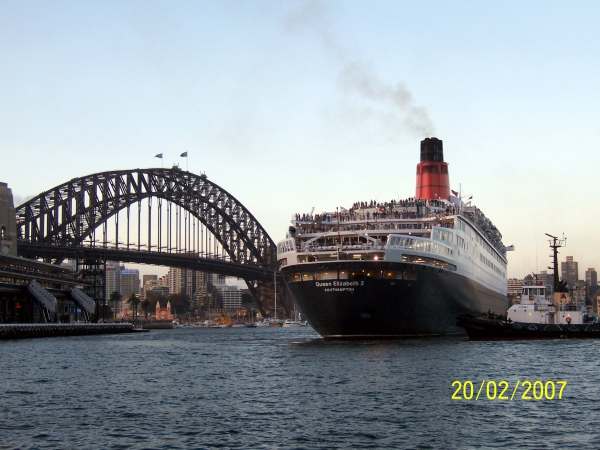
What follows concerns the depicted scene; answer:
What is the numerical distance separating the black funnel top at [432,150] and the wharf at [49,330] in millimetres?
→ 43414

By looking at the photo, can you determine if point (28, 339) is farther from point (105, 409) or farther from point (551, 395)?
point (551, 395)

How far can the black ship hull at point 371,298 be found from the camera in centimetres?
5616

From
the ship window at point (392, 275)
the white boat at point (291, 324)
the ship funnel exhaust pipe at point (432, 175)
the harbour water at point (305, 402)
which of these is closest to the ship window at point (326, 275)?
the ship window at point (392, 275)

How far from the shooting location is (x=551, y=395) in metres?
32.3

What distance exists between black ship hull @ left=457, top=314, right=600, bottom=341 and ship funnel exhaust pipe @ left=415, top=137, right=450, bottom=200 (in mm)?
24690

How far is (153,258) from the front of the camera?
448 feet

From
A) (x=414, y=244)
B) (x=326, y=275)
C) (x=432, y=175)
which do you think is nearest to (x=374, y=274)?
(x=326, y=275)

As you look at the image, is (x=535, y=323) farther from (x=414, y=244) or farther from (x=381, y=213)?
(x=381, y=213)

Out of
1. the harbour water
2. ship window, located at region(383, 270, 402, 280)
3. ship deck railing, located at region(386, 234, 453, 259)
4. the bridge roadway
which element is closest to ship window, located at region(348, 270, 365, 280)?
ship window, located at region(383, 270, 402, 280)

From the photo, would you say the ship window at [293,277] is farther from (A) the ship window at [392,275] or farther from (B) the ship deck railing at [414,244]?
(B) the ship deck railing at [414,244]

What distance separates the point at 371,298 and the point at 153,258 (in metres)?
85.5

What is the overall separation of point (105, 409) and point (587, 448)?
54.1ft
